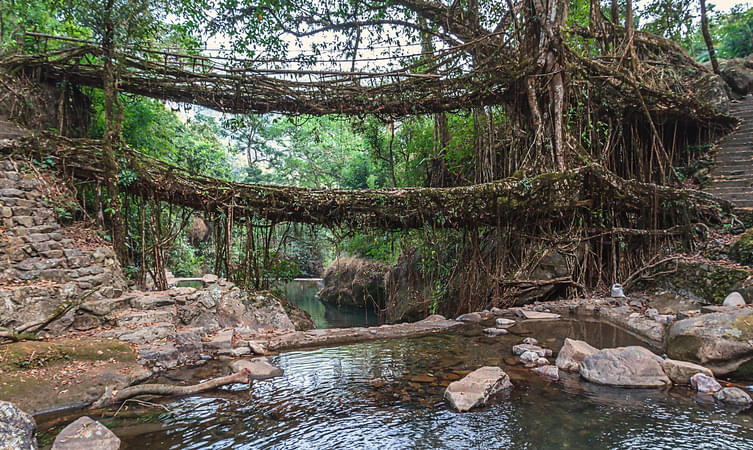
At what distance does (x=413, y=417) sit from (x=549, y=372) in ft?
4.47

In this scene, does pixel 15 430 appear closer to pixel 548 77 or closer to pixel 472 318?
pixel 472 318

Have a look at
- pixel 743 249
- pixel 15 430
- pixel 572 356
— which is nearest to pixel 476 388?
pixel 572 356

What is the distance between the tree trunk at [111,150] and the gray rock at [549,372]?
18.1 ft

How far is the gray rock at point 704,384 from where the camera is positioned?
8.78 feet

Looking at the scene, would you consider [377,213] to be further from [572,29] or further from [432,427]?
[572,29]

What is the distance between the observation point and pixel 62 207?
470 cm

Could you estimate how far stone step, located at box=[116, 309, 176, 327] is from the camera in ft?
13.1

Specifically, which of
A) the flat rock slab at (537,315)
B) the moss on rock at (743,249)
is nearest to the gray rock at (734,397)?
the flat rock slab at (537,315)

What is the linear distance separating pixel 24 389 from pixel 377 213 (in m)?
4.33

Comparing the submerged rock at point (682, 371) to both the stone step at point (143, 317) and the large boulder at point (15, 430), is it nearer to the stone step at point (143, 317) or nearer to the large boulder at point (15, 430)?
the large boulder at point (15, 430)

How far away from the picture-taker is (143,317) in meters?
4.11

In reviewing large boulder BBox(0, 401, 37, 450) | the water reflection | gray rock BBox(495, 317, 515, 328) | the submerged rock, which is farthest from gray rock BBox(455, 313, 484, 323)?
large boulder BBox(0, 401, 37, 450)

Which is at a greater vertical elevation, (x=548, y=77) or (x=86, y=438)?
(x=548, y=77)

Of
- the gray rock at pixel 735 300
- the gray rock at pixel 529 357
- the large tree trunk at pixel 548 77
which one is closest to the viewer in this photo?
the gray rock at pixel 529 357
